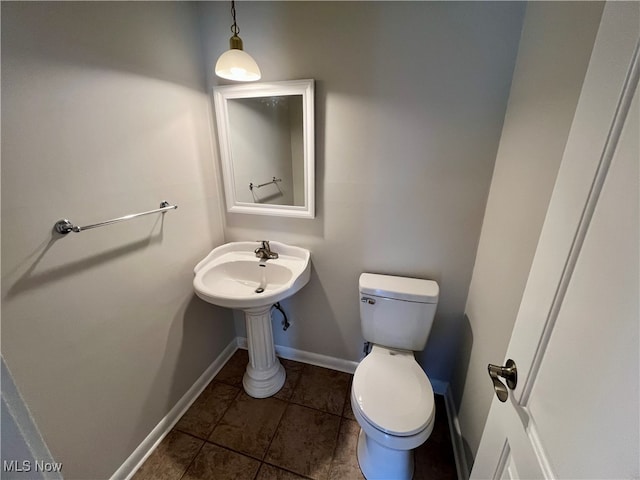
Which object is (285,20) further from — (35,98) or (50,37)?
(35,98)

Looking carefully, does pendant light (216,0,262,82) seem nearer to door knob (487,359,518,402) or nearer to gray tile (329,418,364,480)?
door knob (487,359,518,402)

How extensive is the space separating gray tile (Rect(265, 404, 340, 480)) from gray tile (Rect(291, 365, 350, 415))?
47mm

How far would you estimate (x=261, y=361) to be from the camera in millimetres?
1671

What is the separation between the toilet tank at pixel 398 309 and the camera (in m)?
1.34

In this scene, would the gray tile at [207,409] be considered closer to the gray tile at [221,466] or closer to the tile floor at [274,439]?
the tile floor at [274,439]

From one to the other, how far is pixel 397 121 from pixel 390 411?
4.24 feet

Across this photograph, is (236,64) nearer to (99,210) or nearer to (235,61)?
(235,61)

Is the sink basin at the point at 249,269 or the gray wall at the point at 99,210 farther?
the sink basin at the point at 249,269

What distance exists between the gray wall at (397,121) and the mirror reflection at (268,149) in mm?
117

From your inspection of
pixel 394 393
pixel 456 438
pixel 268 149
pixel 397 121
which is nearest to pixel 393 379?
pixel 394 393

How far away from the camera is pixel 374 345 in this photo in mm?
1480

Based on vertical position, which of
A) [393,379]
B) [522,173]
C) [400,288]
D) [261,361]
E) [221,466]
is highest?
[522,173]

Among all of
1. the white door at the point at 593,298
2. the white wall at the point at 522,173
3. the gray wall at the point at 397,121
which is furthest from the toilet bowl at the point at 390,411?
the white door at the point at 593,298

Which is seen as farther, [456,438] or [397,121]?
[456,438]
